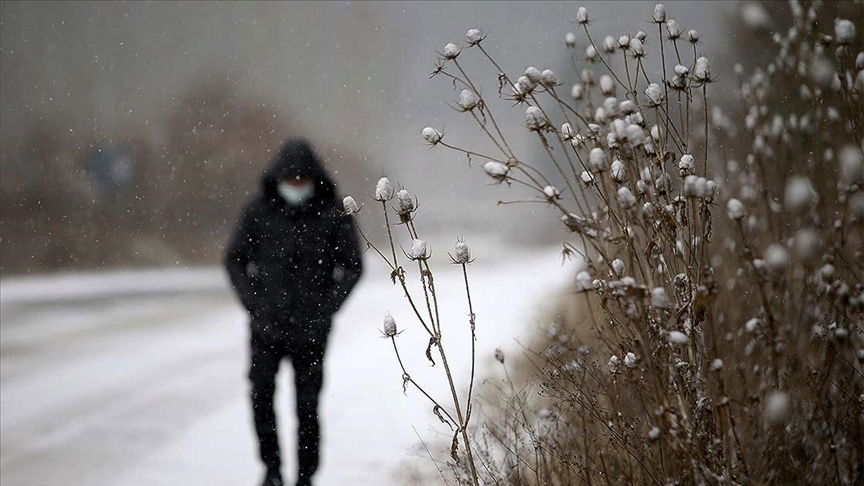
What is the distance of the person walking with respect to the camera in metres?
2.21

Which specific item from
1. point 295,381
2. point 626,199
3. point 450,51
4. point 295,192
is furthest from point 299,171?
point 626,199

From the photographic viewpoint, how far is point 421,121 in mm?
7125

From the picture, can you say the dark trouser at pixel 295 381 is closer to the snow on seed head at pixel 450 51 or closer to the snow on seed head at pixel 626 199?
the snow on seed head at pixel 450 51

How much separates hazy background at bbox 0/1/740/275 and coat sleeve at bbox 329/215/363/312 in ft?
15.5

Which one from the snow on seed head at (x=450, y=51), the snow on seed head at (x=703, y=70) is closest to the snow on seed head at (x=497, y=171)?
the snow on seed head at (x=450, y=51)

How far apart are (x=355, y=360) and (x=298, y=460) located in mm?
2065

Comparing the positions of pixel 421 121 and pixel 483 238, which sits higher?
pixel 421 121

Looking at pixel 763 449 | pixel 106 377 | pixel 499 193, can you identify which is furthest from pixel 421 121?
pixel 763 449

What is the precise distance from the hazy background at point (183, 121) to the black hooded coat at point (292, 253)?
4.63 m

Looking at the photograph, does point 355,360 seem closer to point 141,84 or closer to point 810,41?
point 810,41

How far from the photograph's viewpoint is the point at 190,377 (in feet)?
15.7

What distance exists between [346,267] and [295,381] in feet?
1.41

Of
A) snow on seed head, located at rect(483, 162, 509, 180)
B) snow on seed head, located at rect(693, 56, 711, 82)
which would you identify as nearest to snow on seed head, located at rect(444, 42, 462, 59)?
snow on seed head, located at rect(483, 162, 509, 180)

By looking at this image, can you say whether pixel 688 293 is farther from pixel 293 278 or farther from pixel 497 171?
pixel 293 278
